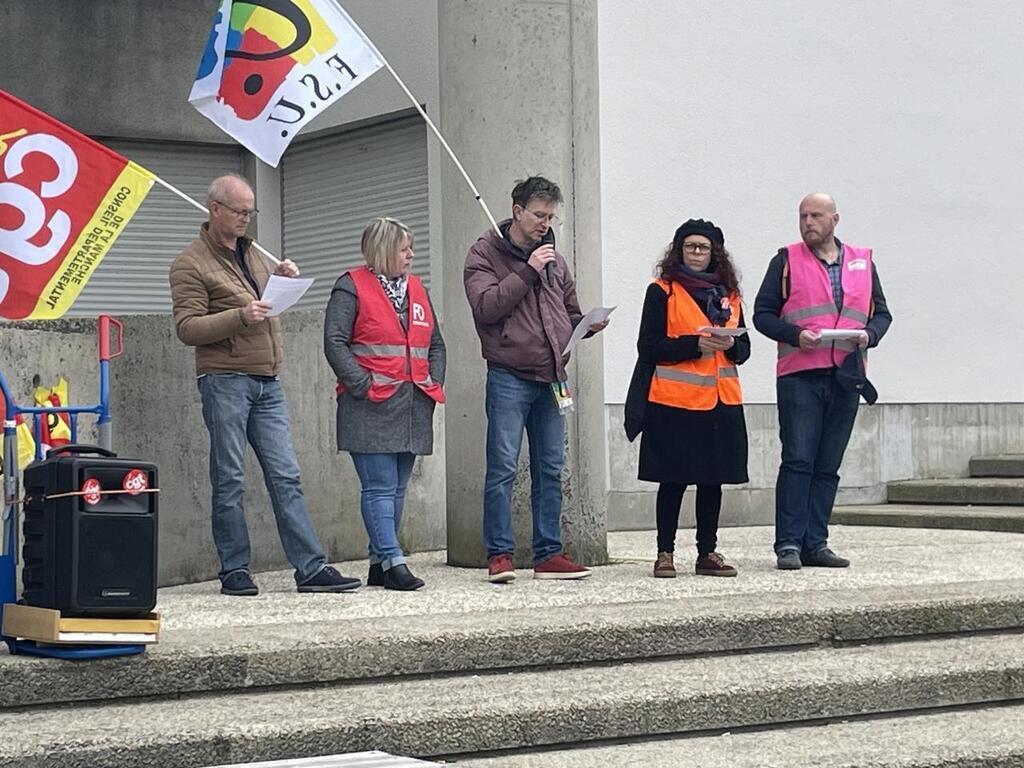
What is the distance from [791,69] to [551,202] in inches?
234

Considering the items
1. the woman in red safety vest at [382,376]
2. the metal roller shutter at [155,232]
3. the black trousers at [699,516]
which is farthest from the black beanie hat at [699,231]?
the metal roller shutter at [155,232]

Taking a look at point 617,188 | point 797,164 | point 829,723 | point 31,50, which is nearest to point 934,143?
point 797,164

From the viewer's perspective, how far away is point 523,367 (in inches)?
327

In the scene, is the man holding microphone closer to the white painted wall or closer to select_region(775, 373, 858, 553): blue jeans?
select_region(775, 373, 858, 553): blue jeans

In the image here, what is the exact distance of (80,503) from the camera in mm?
5715

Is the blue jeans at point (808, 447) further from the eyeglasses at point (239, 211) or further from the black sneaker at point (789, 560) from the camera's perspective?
the eyeglasses at point (239, 211)

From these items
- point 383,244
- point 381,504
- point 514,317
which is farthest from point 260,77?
point 381,504

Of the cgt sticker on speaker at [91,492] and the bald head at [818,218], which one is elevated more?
the bald head at [818,218]

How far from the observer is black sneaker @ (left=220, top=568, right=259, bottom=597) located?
7.91 m

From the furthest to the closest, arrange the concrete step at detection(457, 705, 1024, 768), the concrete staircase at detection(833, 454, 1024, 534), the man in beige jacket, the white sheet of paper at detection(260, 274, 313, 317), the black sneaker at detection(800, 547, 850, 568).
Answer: the concrete staircase at detection(833, 454, 1024, 534) → the black sneaker at detection(800, 547, 850, 568) → the man in beige jacket → the white sheet of paper at detection(260, 274, 313, 317) → the concrete step at detection(457, 705, 1024, 768)

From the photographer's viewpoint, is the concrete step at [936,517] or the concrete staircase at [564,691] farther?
the concrete step at [936,517]

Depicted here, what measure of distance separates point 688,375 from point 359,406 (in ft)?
5.21

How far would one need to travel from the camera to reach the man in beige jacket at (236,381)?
7738mm

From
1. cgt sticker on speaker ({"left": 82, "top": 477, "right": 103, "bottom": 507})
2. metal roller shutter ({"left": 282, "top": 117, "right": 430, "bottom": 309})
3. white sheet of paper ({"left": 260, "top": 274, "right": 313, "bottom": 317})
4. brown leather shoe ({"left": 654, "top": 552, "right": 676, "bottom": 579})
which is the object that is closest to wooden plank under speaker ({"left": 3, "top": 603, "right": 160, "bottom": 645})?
cgt sticker on speaker ({"left": 82, "top": 477, "right": 103, "bottom": 507})
